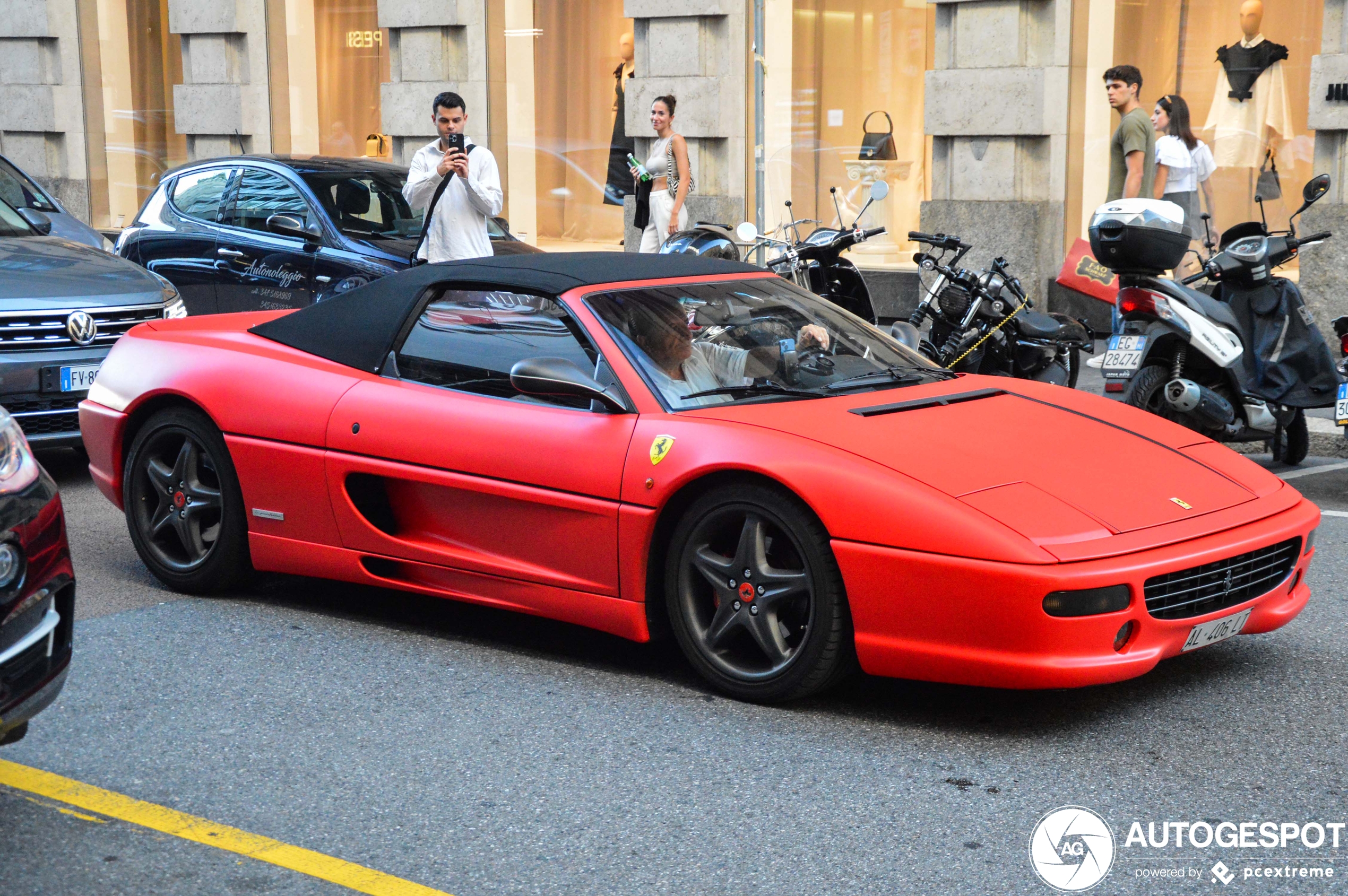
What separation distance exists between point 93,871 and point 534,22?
46.6 feet

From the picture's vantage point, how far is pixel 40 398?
767 cm

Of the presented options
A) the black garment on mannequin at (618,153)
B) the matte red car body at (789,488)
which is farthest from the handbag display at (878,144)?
the matte red car body at (789,488)

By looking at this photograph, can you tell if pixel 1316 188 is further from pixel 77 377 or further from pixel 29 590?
pixel 29 590

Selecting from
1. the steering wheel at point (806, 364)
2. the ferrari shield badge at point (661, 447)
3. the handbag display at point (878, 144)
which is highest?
the handbag display at point (878, 144)

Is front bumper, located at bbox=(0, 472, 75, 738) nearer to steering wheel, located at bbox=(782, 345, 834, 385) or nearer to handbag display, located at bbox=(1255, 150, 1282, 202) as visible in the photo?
steering wheel, located at bbox=(782, 345, 834, 385)

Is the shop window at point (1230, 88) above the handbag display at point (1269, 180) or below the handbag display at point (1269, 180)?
above

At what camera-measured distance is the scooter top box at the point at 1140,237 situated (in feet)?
26.0

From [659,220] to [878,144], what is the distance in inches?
153

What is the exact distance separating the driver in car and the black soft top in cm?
24

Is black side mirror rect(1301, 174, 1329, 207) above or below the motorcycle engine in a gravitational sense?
above

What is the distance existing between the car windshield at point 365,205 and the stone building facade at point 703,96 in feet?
10.5

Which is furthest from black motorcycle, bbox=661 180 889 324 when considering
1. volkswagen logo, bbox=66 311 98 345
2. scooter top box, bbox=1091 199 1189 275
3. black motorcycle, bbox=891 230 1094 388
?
volkswagen logo, bbox=66 311 98 345

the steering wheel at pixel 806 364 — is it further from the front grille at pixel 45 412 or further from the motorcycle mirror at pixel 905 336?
the front grille at pixel 45 412

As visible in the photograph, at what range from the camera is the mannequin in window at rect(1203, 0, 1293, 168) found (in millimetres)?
12812
